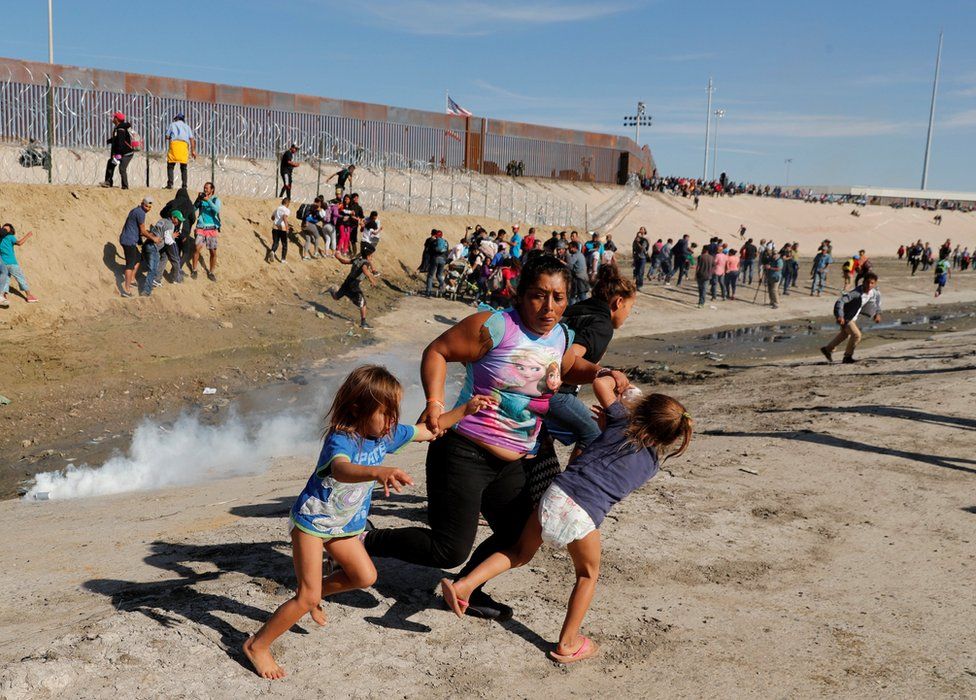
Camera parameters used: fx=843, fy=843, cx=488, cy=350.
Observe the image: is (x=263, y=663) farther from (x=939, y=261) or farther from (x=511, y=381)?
(x=939, y=261)

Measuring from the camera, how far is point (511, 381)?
387cm

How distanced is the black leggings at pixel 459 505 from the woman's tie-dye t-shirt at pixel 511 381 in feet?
0.32

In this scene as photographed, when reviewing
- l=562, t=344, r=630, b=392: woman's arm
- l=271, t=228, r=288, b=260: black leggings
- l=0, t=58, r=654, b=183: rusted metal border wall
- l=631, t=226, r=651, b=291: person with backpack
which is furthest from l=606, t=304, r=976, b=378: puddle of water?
l=0, t=58, r=654, b=183: rusted metal border wall

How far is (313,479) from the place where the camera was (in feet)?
11.8

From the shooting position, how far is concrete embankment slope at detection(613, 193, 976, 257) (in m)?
43.2

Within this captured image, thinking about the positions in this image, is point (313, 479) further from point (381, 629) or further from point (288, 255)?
point (288, 255)

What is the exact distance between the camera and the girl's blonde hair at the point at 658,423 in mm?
3699

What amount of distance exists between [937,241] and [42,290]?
2297 inches

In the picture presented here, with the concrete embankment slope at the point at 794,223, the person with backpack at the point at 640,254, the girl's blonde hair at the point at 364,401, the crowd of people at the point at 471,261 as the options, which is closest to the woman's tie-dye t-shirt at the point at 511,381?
the girl's blonde hair at the point at 364,401

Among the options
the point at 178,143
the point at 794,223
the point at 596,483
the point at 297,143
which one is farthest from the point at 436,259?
the point at 794,223

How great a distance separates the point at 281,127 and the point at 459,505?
92.6 feet

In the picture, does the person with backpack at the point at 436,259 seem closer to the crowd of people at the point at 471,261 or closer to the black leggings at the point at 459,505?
the crowd of people at the point at 471,261

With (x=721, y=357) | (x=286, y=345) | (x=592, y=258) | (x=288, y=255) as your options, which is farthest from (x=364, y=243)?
(x=721, y=357)

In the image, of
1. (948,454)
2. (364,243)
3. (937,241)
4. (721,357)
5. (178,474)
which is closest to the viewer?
(948,454)
